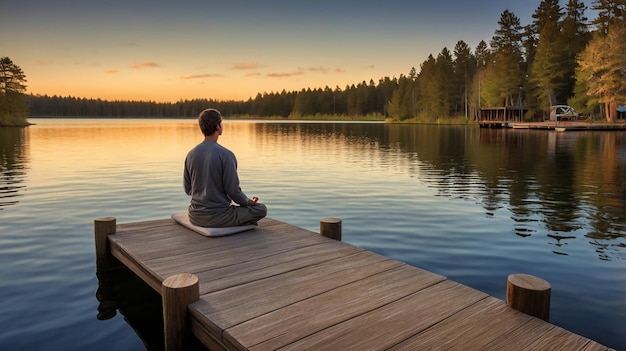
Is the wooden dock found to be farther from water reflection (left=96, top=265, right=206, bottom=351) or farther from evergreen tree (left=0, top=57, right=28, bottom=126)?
evergreen tree (left=0, top=57, right=28, bottom=126)

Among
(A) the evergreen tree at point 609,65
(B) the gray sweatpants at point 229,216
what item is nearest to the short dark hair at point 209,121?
(B) the gray sweatpants at point 229,216

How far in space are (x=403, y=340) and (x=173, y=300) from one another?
223cm

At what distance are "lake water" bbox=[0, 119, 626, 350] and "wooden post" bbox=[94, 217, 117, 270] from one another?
0.45 meters

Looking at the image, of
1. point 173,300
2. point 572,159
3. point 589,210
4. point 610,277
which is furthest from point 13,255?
point 572,159

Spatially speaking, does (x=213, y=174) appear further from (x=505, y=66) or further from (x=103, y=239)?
(x=505, y=66)

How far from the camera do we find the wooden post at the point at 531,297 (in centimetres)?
392

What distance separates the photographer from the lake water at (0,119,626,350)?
5.83 m

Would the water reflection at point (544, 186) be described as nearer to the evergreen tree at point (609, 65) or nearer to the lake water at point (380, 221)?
the lake water at point (380, 221)

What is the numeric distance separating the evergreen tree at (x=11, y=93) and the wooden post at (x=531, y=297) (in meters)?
93.0

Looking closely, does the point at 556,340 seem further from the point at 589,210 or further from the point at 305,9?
the point at 305,9

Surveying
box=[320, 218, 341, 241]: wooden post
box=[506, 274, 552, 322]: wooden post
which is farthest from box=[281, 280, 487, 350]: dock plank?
box=[320, 218, 341, 241]: wooden post

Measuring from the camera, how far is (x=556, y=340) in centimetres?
351


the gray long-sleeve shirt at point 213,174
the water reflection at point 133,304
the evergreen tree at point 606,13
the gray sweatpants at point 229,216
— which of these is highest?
the evergreen tree at point 606,13

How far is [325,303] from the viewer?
14.0 feet
